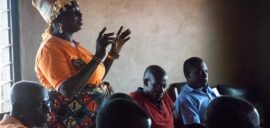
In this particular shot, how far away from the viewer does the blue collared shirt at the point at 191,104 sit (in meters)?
3.90

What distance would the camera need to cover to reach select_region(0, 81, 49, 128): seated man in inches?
97.3

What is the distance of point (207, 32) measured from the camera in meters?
5.55

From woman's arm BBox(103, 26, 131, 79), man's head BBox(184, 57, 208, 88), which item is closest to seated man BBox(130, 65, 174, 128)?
man's head BBox(184, 57, 208, 88)

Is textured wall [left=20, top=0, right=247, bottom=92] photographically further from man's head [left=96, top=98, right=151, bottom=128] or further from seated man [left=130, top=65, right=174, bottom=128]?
man's head [left=96, top=98, right=151, bottom=128]

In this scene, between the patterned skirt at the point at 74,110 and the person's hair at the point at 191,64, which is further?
the person's hair at the point at 191,64

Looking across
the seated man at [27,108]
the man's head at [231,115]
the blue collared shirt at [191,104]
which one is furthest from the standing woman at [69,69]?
the blue collared shirt at [191,104]

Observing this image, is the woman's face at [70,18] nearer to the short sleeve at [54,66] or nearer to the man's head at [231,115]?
the short sleeve at [54,66]

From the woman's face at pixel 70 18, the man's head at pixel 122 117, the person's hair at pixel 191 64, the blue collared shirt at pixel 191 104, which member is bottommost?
the blue collared shirt at pixel 191 104

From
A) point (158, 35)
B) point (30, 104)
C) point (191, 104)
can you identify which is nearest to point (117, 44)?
point (30, 104)

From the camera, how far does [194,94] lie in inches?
160

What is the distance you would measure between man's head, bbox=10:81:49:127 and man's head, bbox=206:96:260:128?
0.93m

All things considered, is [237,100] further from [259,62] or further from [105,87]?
[259,62]

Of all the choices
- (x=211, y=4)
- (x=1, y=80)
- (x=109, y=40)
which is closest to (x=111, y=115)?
(x=109, y=40)

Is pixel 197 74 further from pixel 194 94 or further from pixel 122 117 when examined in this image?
pixel 122 117
